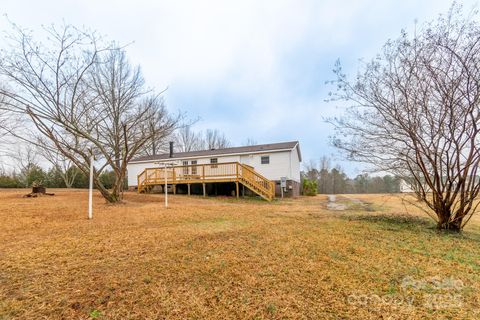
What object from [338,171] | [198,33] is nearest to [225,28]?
[198,33]

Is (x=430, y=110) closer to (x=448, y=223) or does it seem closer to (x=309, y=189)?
(x=448, y=223)

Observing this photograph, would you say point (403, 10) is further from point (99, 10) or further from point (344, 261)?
point (99, 10)

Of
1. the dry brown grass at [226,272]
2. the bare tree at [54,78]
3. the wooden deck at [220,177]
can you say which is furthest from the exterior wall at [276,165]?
the dry brown grass at [226,272]

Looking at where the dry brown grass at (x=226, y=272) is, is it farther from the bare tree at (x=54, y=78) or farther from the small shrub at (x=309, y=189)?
the small shrub at (x=309, y=189)

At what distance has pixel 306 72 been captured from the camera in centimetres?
1070

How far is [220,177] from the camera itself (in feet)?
47.3

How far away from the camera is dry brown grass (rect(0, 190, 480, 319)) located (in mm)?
2180

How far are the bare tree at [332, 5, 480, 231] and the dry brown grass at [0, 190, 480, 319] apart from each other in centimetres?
135

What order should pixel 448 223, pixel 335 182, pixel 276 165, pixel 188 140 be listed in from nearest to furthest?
1. pixel 448 223
2. pixel 276 165
3. pixel 335 182
4. pixel 188 140

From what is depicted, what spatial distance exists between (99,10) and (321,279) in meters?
9.68

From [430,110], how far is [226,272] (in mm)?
5959

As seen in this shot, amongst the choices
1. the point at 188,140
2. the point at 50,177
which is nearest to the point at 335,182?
the point at 188,140

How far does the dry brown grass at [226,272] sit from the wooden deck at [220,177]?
27.2 ft

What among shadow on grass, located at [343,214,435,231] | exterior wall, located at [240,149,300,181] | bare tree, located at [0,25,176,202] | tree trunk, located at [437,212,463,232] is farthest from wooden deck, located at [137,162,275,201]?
tree trunk, located at [437,212,463,232]
